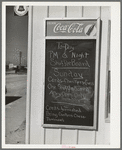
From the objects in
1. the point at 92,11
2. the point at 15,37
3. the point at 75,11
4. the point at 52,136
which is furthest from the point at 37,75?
the point at 92,11

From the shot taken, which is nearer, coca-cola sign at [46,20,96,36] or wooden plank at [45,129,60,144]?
coca-cola sign at [46,20,96,36]

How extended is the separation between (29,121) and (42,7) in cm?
158

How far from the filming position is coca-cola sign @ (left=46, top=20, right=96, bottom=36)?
2.68m

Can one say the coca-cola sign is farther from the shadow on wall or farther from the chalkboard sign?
the shadow on wall

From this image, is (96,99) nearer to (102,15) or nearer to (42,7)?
(102,15)

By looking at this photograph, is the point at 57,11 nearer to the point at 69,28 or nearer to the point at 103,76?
the point at 69,28

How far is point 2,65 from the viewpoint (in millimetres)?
2803

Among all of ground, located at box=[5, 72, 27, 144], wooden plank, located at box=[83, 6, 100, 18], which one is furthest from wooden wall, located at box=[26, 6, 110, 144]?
ground, located at box=[5, 72, 27, 144]

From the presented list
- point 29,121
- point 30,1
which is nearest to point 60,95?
point 29,121

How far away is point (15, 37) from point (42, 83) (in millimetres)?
731

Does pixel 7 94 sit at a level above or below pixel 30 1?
below

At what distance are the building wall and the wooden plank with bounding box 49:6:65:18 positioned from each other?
357 millimetres

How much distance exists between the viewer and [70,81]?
275 cm

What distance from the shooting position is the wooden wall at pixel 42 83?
273 centimetres
